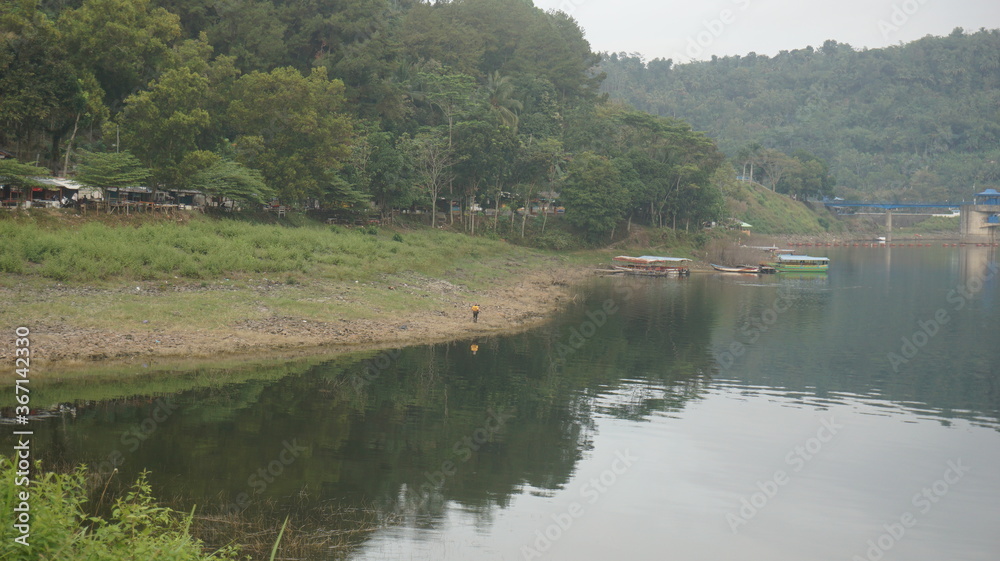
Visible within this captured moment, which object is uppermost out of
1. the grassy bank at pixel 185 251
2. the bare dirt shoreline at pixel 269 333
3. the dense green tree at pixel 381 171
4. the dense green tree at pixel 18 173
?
the dense green tree at pixel 381 171

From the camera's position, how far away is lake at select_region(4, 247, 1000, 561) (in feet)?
62.1

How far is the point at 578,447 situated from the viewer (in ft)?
82.7

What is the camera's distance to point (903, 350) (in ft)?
148

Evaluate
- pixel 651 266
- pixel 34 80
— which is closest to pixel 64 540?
pixel 34 80

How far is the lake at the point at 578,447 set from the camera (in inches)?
746

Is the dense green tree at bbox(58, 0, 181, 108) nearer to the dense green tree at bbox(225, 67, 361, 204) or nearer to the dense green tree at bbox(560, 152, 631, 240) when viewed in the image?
the dense green tree at bbox(225, 67, 361, 204)

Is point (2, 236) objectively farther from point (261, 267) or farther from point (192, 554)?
point (192, 554)

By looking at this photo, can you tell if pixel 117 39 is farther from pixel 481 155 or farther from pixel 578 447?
pixel 578 447

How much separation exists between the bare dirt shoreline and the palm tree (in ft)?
131

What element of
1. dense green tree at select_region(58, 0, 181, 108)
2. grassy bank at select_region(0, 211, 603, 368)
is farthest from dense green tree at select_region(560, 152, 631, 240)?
dense green tree at select_region(58, 0, 181, 108)

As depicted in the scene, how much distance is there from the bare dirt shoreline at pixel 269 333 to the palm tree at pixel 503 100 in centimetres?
4006

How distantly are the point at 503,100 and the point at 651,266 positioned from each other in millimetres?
25568

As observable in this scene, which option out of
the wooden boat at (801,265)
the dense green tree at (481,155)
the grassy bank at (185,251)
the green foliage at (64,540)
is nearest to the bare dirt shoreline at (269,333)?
the grassy bank at (185,251)

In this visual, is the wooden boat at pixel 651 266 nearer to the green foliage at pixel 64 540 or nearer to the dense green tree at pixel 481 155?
the dense green tree at pixel 481 155
